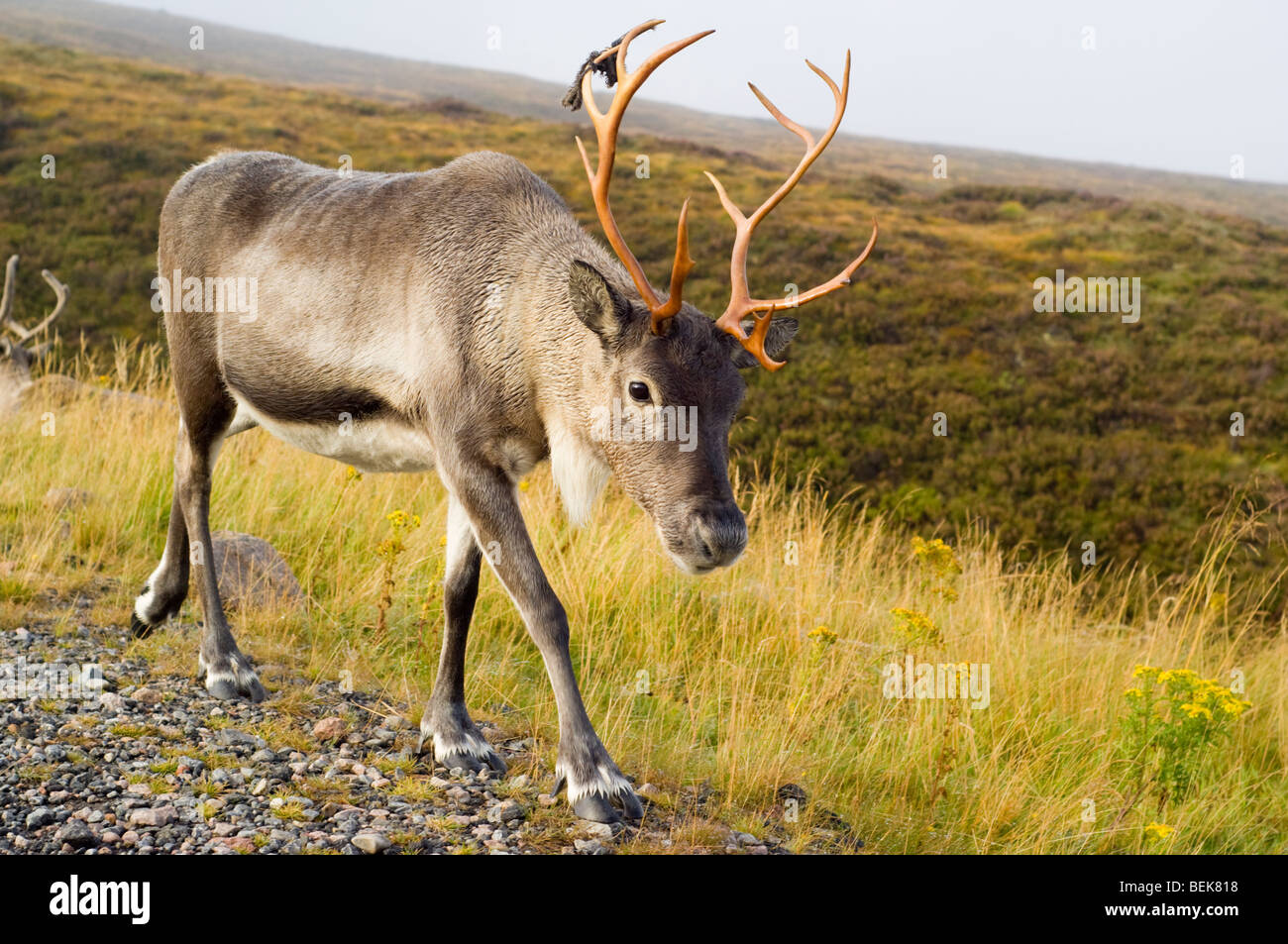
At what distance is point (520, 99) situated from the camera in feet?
286

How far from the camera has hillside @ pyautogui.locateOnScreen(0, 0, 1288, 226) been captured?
55.6 m

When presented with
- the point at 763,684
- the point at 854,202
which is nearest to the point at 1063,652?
the point at 763,684

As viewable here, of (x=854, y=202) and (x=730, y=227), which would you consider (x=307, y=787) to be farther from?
(x=854, y=202)

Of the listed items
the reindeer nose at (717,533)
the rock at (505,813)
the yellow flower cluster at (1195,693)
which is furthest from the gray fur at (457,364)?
the yellow flower cluster at (1195,693)

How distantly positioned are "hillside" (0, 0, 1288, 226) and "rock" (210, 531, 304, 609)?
31.7 meters

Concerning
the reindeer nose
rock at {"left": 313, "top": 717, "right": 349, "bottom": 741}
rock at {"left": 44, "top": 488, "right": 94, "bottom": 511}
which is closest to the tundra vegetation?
rock at {"left": 44, "top": 488, "right": 94, "bottom": 511}

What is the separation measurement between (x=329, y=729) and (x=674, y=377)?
2.28 meters

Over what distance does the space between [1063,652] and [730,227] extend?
1726cm

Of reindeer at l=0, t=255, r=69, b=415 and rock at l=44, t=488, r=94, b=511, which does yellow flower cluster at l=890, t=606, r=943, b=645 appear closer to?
rock at l=44, t=488, r=94, b=511

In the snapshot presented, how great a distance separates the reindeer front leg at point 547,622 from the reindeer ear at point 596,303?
765mm

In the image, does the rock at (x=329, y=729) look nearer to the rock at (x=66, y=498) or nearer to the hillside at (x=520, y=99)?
the rock at (x=66, y=498)

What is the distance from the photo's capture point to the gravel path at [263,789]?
385 centimetres

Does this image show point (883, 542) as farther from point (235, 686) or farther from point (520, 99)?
point (520, 99)

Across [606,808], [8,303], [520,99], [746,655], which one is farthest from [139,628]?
[520,99]
